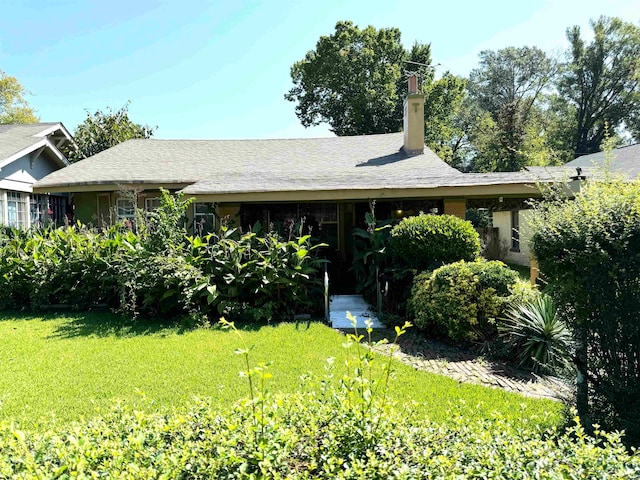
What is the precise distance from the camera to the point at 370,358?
2.52 m

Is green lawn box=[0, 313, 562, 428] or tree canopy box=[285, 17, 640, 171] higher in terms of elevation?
tree canopy box=[285, 17, 640, 171]

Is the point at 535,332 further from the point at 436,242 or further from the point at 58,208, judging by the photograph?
the point at 58,208

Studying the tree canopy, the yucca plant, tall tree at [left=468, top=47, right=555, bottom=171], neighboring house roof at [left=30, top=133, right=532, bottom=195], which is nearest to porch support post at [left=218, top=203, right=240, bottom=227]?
neighboring house roof at [left=30, top=133, right=532, bottom=195]

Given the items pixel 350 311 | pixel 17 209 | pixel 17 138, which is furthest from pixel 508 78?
pixel 17 209

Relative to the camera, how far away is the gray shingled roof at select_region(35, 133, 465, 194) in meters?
9.66

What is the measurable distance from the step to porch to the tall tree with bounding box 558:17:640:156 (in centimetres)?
3472

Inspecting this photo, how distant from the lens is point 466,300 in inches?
244

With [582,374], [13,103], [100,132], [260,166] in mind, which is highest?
[13,103]

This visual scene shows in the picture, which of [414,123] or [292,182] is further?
[414,123]

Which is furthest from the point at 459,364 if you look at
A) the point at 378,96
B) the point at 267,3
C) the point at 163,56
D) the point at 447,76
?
the point at 447,76

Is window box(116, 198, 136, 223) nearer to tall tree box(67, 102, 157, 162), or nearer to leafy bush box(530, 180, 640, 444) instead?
tall tree box(67, 102, 157, 162)

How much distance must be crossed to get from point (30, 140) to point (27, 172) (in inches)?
46.8

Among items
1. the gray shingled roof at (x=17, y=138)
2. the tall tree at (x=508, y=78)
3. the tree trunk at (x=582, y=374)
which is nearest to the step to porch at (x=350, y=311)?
the tree trunk at (x=582, y=374)

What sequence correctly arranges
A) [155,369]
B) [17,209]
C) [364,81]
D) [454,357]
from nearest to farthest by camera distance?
1. [155,369]
2. [454,357]
3. [17,209]
4. [364,81]
